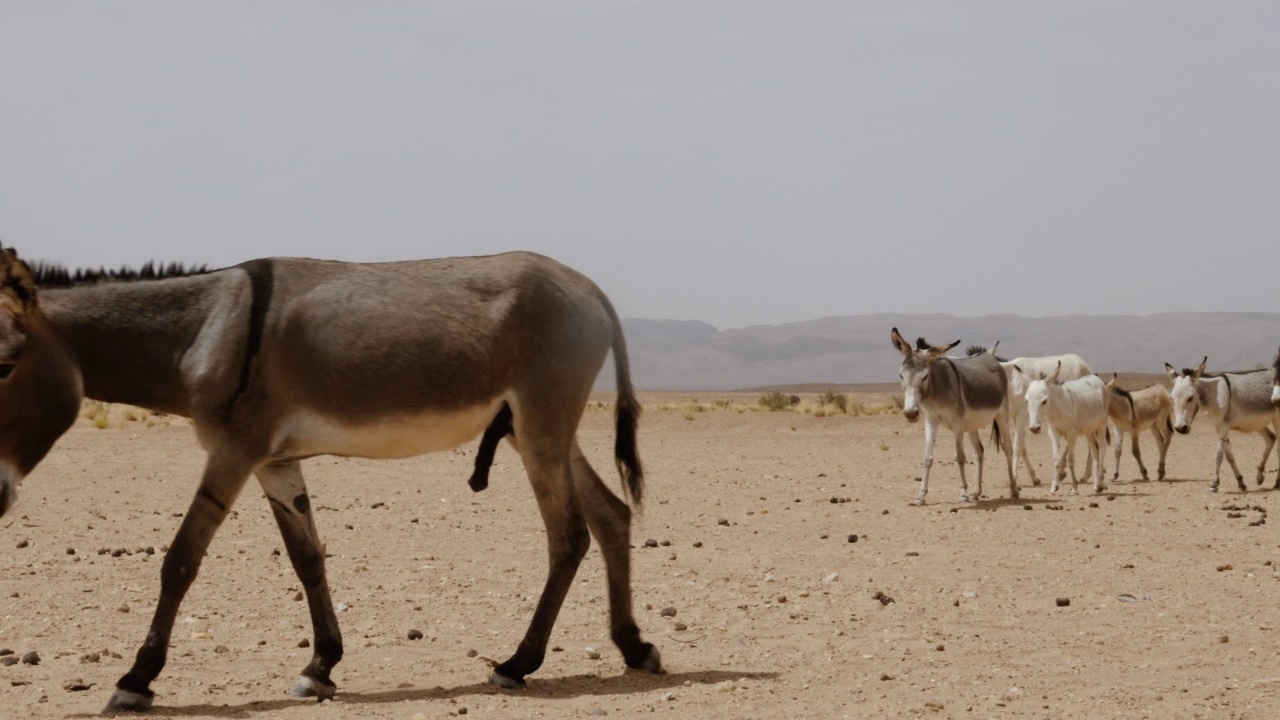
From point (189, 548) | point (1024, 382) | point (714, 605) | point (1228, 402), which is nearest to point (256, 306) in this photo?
point (189, 548)

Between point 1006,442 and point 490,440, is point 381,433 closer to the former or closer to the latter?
point 490,440

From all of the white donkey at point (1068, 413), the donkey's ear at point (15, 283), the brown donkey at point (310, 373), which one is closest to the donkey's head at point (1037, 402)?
the white donkey at point (1068, 413)

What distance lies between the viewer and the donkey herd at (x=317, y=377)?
6.90 meters

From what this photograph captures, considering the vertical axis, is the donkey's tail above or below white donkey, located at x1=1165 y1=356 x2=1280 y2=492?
above

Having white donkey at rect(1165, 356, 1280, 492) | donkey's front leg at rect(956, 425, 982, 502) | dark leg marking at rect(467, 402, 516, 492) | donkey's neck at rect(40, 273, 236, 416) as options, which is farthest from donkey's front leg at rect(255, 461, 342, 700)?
white donkey at rect(1165, 356, 1280, 492)

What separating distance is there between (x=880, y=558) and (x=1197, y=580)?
2850 millimetres

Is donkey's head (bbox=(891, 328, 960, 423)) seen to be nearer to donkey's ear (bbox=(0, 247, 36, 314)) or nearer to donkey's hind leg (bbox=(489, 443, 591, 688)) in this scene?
donkey's hind leg (bbox=(489, 443, 591, 688))

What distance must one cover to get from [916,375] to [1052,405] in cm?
395

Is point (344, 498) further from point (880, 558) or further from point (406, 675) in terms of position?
point (406, 675)

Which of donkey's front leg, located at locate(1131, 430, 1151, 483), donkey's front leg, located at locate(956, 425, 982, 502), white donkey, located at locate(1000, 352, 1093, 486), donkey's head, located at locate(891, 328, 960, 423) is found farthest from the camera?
donkey's front leg, located at locate(1131, 430, 1151, 483)

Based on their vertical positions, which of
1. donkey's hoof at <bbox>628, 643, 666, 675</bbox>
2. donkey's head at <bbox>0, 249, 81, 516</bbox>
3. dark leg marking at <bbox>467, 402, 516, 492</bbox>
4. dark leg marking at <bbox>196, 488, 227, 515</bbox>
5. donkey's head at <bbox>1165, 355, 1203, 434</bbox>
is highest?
donkey's head at <bbox>0, 249, 81, 516</bbox>

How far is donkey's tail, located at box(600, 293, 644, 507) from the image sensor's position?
812cm

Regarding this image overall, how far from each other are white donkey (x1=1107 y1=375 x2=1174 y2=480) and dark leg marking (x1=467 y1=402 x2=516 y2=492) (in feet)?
57.4

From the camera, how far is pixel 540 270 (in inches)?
303
